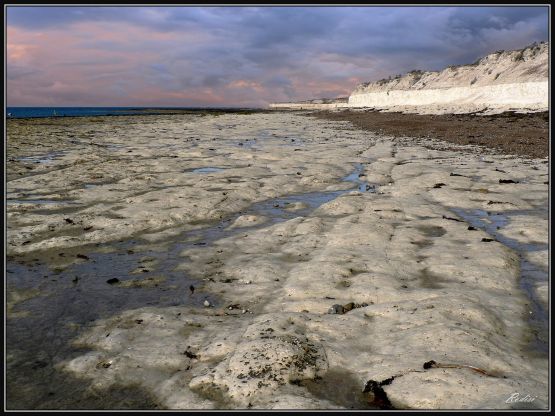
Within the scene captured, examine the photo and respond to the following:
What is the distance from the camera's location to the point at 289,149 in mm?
30406

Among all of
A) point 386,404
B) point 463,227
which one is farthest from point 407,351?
point 463,227

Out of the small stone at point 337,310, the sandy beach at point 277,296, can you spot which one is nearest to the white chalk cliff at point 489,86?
the sandy beach at point 277,296

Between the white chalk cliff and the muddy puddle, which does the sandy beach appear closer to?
the muddy puddle

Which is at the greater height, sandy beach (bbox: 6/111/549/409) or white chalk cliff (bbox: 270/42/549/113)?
white chalk cliff (bbox: 270/42/549/113)

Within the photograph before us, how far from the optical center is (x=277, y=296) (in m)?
7.90

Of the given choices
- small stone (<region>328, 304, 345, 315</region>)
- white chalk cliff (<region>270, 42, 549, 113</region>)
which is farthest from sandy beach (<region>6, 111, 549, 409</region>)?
white chalk cliff (<region>270, 42, 549, 113</region>)

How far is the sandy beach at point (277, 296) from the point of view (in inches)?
208

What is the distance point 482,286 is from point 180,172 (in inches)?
622

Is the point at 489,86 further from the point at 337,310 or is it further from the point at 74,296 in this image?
the point at 74,296

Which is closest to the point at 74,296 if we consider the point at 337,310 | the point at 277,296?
the point at 277,296

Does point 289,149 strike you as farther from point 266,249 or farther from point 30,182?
point 266,249

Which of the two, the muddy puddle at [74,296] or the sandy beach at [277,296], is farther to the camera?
the muddy puddle at [74,296]

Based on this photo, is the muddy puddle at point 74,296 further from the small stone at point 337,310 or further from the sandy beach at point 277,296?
the small stone at point 337,310

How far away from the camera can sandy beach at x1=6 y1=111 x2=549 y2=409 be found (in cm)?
527
